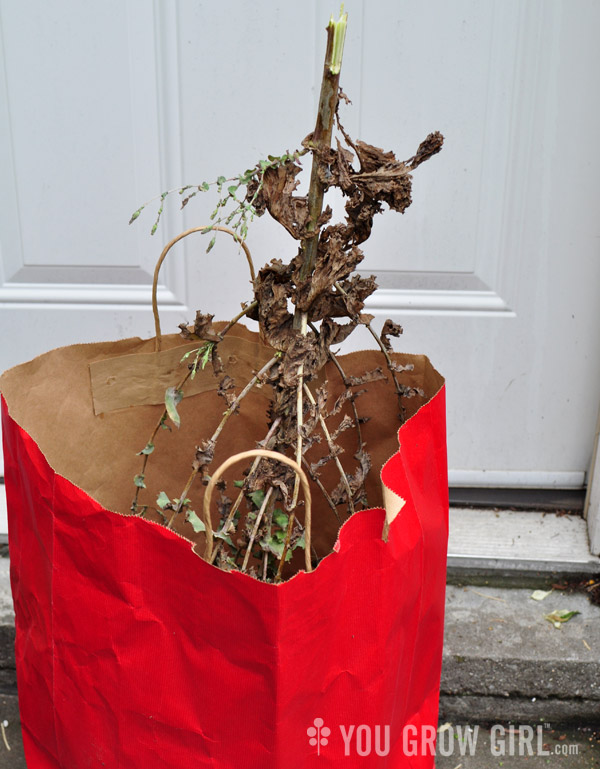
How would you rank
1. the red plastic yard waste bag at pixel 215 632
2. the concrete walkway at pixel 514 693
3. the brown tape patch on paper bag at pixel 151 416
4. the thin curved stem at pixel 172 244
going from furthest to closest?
the concrete walkway at pixel 514 693
the brown tape patch on paper bag at pixel 151 416
the thin curved stem at pixel 172 244
the red plastic yard waste bag at pixel 215 632

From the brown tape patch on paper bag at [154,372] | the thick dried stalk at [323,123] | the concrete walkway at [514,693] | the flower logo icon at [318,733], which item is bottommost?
the concrete walkway at [514,693]

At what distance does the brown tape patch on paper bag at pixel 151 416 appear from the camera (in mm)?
767

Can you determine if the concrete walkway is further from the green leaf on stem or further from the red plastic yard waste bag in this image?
the green leaf on stem

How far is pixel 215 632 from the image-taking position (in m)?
0.55

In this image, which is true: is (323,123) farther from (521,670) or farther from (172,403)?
(521,670)

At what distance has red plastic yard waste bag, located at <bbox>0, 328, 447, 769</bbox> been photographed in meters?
0.55

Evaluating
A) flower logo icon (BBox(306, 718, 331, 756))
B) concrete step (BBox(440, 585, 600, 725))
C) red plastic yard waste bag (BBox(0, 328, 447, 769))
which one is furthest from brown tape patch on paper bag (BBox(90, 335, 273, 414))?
concrete step (BBox(440, 585, 600, 725))

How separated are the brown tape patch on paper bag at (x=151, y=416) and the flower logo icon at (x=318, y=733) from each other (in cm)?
28

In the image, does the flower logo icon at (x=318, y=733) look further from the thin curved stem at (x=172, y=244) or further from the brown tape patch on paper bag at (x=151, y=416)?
the thin curved stem at (x=172, y=244)

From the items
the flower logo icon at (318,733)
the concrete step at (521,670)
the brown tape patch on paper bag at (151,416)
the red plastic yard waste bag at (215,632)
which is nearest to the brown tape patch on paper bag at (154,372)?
the brown tape patch on paper bag at (151,416)

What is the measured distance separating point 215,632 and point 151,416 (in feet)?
1.17

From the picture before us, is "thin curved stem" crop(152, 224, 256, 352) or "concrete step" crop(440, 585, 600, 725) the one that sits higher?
"thin curved stem" crop(152, 224, 256, 352)

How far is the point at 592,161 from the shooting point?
3.53ft

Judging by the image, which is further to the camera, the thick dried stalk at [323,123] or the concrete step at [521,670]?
the concrete step at [521,670]
